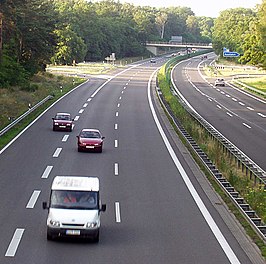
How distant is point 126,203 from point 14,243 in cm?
622

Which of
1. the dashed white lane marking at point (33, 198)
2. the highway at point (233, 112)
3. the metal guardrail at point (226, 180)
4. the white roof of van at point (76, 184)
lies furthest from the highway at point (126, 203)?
the highway at point (233, 112)

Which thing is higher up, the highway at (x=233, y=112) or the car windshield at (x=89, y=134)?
the car windshield at (x=89, y=134)

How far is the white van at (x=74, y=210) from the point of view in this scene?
1680 cm

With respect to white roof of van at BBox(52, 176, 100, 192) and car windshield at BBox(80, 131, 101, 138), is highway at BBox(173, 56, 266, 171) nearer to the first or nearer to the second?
car windshield at BBox(80, 131, 101, 138)

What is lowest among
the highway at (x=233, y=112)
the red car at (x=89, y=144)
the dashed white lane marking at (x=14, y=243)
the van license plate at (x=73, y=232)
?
the highway at (x=233, y=112)

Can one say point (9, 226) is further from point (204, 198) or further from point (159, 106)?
point (159, 106)

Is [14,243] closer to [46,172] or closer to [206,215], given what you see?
[206,215]

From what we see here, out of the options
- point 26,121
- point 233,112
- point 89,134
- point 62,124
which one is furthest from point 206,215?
point 233,112

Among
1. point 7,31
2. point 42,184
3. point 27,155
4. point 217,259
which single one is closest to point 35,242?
point 217,259

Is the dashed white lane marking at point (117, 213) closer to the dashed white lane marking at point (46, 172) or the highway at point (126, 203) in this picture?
the highway at point (126, 203)

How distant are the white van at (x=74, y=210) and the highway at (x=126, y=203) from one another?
16.8 inches

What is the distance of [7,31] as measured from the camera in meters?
69.0

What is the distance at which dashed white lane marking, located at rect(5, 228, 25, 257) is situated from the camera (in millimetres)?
15922

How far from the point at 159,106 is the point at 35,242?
4383 cm
